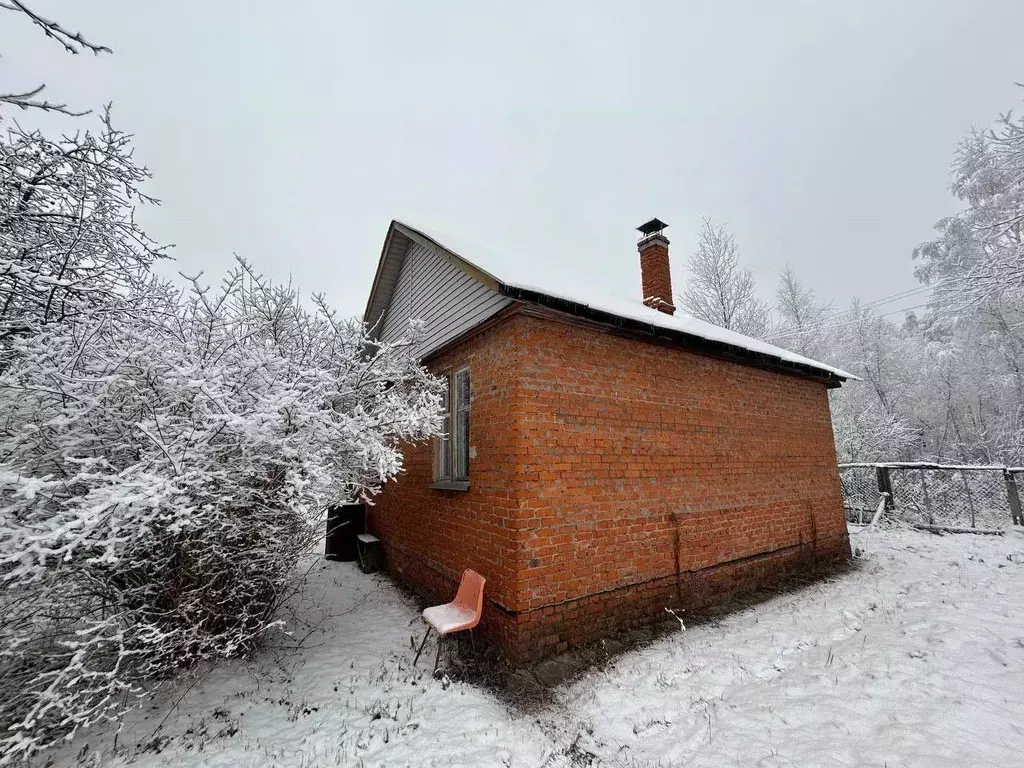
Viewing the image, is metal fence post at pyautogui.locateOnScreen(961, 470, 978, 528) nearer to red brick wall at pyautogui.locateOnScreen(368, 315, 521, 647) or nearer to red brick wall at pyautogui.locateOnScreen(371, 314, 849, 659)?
red brick wall at pyautogui.locateOnScreen(371, 314, 849, 659)

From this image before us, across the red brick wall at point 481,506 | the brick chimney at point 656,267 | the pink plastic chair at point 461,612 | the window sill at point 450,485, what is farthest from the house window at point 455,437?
the brick chimney at point 656,267

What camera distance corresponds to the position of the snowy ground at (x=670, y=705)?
3.06 meters

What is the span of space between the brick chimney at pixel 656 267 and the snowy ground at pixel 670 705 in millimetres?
6002

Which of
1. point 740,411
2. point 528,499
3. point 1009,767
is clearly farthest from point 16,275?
point 740,411

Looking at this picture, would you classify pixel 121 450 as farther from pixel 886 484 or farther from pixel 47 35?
pixel 886 484

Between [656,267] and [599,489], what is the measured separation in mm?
6064

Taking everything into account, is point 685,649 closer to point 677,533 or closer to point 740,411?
point 677,533

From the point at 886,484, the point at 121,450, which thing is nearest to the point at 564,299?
the point at 121,450

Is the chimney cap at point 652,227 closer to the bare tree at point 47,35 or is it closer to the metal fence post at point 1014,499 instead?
the bare tree at point 47,35

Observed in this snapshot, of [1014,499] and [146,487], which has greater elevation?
[146,487]

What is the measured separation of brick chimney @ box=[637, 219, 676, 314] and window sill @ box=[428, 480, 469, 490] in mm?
5679

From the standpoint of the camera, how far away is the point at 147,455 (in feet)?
10.2

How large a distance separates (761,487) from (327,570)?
7511 mm

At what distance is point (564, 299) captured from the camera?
14.6 feet
